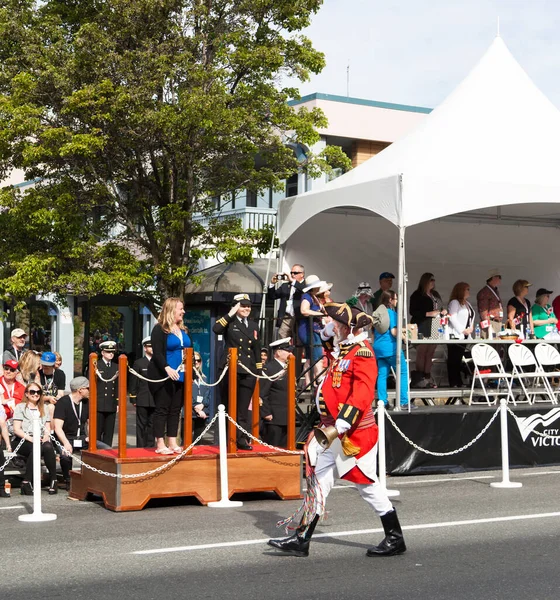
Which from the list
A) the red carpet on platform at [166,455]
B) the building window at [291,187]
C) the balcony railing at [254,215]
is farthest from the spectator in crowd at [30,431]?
the building window at [291,187]

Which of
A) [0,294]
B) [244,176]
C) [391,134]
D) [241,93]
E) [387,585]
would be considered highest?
[391,134]

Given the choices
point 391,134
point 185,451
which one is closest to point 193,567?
point 185,451

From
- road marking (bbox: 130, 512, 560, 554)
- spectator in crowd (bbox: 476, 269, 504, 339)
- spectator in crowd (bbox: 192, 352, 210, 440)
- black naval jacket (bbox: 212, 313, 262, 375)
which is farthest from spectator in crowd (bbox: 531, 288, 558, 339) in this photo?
road marking (bbox: 130, 512, 560, 554)

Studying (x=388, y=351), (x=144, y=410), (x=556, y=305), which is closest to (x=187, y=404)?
(x=144, y=410)

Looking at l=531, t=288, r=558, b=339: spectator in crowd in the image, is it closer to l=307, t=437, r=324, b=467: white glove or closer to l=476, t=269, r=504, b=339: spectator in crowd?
l=476, t=269, r=504, b=339: spectator in crowd

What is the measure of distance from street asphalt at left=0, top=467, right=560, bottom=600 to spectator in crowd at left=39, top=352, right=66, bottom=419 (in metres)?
1.98

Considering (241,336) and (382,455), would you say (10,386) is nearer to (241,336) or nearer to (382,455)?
(241,336)

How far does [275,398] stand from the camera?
44.3 feet

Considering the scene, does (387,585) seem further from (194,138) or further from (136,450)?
(194,138)

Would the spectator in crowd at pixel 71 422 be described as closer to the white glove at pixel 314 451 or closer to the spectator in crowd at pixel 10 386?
the spectator in crowd at pixel 10 386

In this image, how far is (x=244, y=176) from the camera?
16.4 m

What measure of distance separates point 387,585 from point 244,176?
10.5 meters

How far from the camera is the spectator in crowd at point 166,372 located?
414 inches

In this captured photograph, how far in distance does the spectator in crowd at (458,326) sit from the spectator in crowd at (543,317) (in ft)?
4.46
